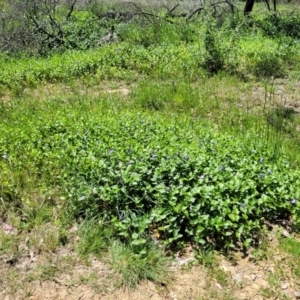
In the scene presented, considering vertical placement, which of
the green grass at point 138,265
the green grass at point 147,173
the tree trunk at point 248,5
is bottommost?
the green grass at point 138,265

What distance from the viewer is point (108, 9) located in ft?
45.1

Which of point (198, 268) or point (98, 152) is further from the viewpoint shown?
point (98, 152)

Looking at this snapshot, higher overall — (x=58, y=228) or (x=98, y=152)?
(x=98, y=152)

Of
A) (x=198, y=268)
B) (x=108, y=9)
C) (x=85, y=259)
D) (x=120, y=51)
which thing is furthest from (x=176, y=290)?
(x=108, y=9)

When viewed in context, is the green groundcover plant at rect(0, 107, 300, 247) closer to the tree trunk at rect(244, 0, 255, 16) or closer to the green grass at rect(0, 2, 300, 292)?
the green grass at rect(0, 2, 300, 292)

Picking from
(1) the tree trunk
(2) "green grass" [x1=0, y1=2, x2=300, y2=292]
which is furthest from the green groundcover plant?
(1) the tree trunk

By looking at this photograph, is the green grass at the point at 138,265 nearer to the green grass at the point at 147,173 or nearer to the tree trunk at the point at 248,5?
the green grass at the point at 147,173

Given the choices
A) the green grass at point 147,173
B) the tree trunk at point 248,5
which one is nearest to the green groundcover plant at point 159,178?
the green grass at point 147,173

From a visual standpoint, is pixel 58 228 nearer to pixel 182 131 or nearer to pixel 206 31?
pixel 182 131

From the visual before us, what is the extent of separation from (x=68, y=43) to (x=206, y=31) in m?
4.07

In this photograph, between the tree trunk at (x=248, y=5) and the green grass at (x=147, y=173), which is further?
the tree trunk at (x=248, y=5)

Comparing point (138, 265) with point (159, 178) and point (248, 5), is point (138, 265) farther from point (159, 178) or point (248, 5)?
point (248, 5)

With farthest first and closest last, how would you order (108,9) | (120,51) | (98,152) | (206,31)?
(108,9) → (120,51) → (206,31) → (98,152)

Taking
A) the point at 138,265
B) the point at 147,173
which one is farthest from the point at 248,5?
the point at 138,265
